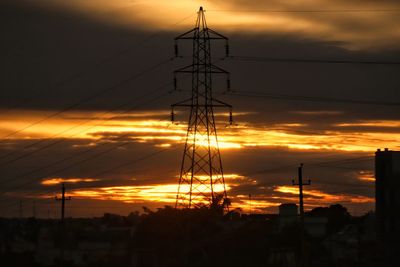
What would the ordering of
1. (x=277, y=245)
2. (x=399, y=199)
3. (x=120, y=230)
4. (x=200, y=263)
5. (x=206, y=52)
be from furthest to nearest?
(x=399, y=199) < (x=120, y=230) < (x=277, y=245) < (x=200, y=263) < (x=206, y=52)

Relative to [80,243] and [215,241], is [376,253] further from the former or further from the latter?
[80,243]

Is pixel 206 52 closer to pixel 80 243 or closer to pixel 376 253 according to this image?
pixel 376 253

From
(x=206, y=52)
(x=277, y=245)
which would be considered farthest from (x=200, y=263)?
(x=206, y=52)

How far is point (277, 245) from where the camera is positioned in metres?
85.3

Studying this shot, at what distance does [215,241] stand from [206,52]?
1814cm

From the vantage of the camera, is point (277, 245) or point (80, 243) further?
point (80, 243)

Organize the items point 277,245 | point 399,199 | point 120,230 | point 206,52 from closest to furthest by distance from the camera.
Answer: point 206,52, point 277,245, point 120,230, point 399,199

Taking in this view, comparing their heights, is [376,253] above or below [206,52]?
below

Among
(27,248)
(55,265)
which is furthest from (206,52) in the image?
(27,248)

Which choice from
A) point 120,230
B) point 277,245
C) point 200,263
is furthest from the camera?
point 120,230

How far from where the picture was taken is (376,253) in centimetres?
7775

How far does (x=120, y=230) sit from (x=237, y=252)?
19493 mm

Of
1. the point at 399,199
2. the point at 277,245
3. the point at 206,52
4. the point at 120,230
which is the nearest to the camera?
the point at 206,52

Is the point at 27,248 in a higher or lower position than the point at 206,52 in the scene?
lower
